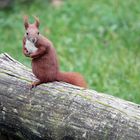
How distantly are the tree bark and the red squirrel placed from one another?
0.19ft

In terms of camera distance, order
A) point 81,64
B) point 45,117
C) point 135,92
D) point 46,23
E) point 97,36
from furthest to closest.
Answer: point 46,23
point 97,36
point 81,64
point 135,92
point 45,117

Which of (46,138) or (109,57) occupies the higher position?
(46,138)

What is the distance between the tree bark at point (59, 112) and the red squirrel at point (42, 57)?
0.06 m

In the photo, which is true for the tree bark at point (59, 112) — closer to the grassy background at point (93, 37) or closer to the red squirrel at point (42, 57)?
the red squirrel at point (42, 57)

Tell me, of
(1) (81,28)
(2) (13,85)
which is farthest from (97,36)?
(2) (13,85)

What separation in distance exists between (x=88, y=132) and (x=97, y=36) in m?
3.76

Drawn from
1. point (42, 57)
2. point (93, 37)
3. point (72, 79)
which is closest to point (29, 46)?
point (42, 57)

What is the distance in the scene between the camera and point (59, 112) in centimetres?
337

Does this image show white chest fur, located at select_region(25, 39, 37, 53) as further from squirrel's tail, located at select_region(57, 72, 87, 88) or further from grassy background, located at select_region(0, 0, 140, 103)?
grassy background, located at select_region(0, 0, 140, 103)

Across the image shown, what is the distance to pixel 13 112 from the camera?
354 cm

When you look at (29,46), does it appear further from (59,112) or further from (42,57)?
(59,112)

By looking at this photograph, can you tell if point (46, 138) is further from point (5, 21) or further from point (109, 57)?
point (5, 21)

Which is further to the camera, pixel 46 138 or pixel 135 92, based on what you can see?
pixel 135 92

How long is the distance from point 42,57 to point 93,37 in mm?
3463
